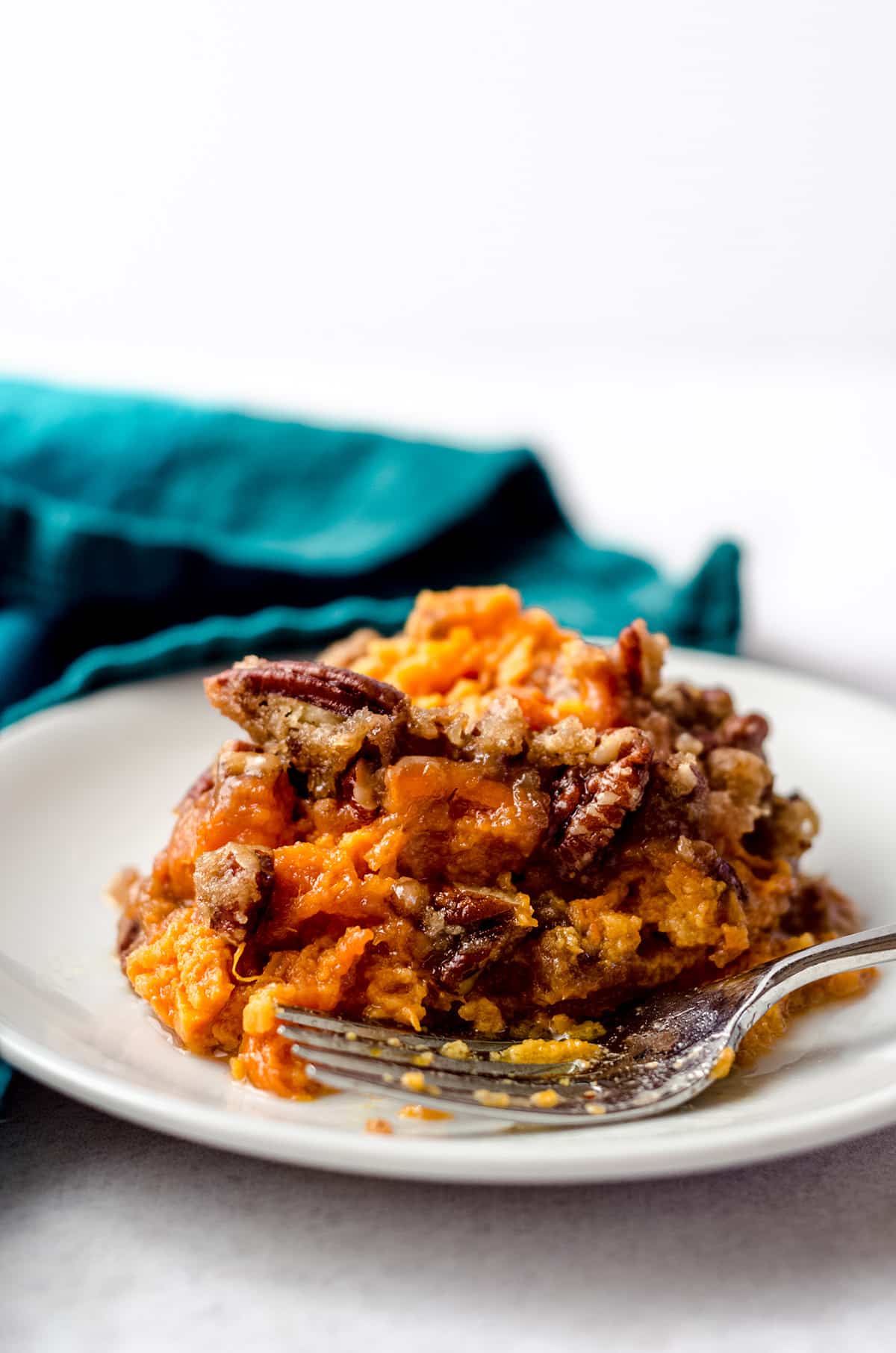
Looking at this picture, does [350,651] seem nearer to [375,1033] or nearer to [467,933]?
[467,933]

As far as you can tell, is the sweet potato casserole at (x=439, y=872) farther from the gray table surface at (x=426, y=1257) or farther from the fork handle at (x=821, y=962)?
the gray table surface at (x=426, y=1257)

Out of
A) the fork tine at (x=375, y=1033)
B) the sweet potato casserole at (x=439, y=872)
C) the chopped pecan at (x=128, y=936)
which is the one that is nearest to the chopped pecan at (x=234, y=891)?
the sweet potato casserole at (x=439, y=872)

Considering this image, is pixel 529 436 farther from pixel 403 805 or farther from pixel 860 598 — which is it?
pixel 403 805

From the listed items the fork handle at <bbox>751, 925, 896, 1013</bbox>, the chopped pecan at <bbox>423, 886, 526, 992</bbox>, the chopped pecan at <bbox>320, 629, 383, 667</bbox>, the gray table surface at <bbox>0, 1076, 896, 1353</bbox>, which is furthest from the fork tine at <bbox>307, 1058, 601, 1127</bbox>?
the chopped pecan at <bbox>320, 629, 383, 667</bbox>

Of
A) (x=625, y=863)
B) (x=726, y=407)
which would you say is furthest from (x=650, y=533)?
(x=625, y=863)

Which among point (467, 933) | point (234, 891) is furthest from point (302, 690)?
point (467, 933)

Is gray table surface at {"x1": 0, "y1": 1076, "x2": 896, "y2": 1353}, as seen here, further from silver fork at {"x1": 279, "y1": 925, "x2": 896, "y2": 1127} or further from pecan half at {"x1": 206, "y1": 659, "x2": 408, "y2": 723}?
pecan half at {"x1": 206, "y1": 659, "x2": 408, "y2": 723}
